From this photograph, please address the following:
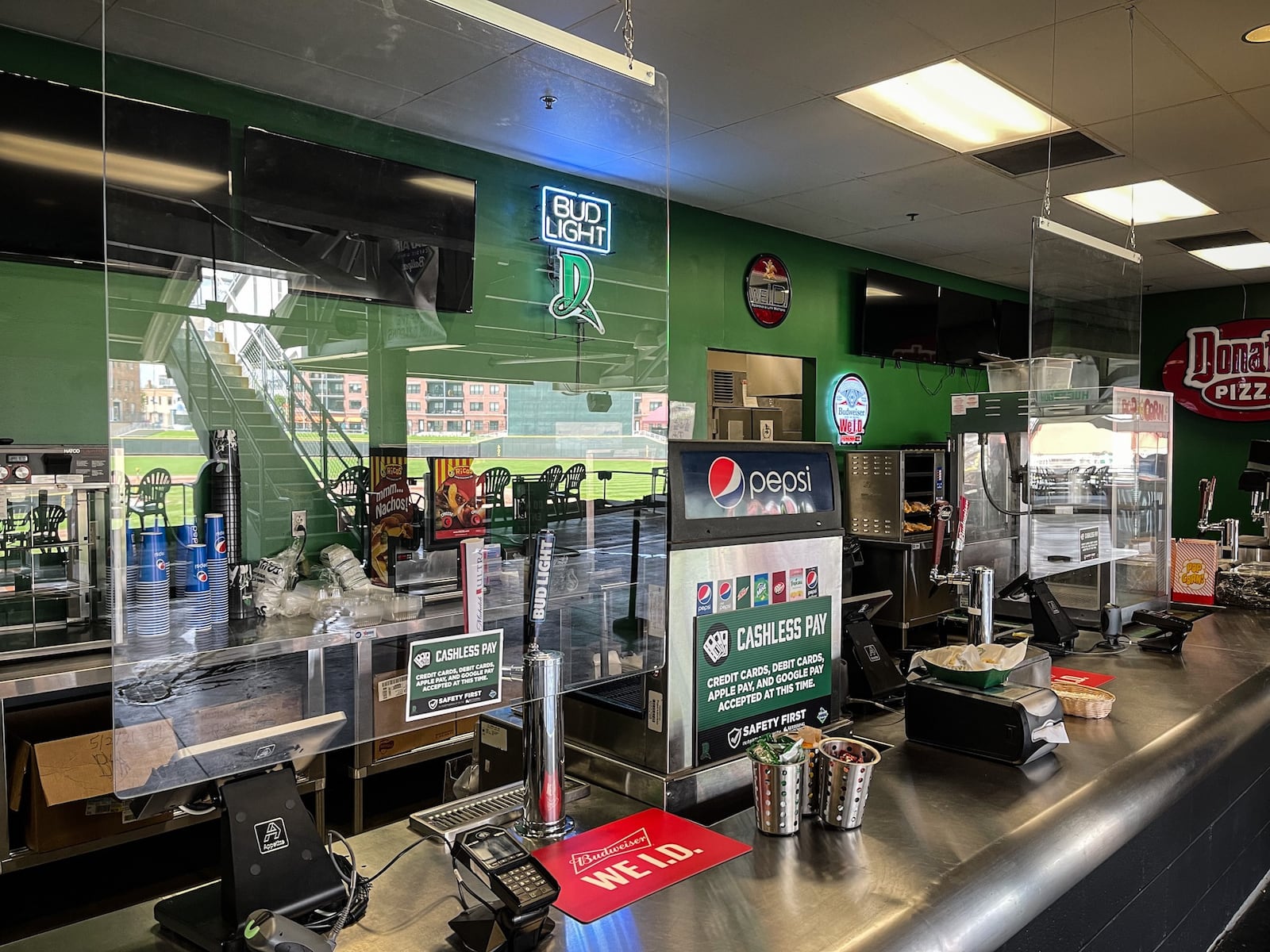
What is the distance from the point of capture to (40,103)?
10.3 feet

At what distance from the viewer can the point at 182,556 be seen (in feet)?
3.56

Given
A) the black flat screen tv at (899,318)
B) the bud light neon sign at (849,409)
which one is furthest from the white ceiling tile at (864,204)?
the bud light neon sign at (849,409)

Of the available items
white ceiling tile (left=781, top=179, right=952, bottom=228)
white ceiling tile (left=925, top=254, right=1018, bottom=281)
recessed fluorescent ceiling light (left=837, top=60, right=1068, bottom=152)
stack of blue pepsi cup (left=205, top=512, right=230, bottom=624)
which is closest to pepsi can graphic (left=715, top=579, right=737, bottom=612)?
stack of blue pepsi cup (left=205, top=512, right=230, bottom=624)

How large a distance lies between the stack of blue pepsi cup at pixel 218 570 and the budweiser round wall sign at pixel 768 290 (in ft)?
16.9

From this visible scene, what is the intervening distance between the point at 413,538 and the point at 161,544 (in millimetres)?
338

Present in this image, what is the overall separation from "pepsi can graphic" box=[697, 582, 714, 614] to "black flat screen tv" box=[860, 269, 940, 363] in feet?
18.6

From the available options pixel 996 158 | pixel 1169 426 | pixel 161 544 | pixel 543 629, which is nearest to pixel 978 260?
pixel 996 158

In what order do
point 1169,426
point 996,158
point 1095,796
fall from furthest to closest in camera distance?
point 996,158, point 1169,426, point 1095,796

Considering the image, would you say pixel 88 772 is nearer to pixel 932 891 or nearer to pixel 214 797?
pixel 214 797

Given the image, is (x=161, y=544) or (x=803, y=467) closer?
(x=161, y=544)

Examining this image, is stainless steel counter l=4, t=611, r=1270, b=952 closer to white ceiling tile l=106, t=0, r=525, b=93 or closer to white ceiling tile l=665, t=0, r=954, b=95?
white ceiling tile l=106, t=0, r=525, b=93

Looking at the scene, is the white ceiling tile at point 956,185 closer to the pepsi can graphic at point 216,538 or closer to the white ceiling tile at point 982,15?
the white ceiling tile at point 982,15

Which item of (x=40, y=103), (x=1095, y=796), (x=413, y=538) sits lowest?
(x=1095, y=796)

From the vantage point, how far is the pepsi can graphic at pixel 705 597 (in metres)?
1.64
